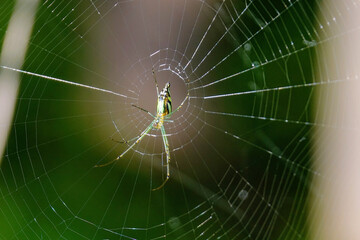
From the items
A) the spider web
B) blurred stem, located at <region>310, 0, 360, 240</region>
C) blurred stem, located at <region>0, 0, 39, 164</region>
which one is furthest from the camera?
the spider web

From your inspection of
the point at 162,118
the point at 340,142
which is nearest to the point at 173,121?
the point at 162,118

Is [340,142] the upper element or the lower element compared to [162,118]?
upper

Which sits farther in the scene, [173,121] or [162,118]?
[173,121]

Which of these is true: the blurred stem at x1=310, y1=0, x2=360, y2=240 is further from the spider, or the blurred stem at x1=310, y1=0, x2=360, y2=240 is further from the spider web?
the spider

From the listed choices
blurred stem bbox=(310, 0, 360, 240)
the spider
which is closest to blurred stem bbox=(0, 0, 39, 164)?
the spider

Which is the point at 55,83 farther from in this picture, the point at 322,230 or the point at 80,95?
the point at 322,230

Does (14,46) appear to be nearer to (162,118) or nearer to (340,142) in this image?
(162,118)

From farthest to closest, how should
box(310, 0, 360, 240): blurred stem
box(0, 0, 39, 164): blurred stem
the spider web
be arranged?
the spider web, box(310, 0, 360, 240): blurred stem, box(0, 0, 39, 164): blurred stem
